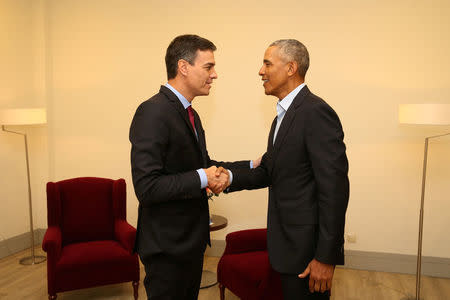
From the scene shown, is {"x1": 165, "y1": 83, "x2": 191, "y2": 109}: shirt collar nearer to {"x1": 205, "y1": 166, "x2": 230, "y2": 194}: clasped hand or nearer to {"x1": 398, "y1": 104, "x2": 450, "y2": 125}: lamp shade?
{"x1": 205, "y1": 166, "x2": 230, "y2": 194}: clasped hand

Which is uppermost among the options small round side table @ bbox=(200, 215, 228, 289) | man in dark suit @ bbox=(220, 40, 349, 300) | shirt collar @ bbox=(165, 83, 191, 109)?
shirt collar @ bbox=(165, 83, 191, 109)

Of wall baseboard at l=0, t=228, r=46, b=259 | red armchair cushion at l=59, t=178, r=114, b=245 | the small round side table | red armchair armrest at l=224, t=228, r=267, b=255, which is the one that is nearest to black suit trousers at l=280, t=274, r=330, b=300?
red armchair armrest at l=224, t=228, r=267, b=255

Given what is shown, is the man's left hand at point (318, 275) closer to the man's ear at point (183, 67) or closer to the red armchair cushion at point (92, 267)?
the man's ear at point (183, 67)

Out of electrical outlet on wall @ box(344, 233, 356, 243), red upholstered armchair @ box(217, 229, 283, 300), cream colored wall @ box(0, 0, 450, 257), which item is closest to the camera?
red upholstered armchair @ box(217, 229, 283, 300)

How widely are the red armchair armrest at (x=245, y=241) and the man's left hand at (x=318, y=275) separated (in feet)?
5.03

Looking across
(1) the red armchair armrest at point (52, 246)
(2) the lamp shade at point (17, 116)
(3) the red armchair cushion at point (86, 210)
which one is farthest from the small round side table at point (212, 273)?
(2) the lamp shade at point (17, 116)

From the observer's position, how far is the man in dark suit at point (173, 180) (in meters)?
1.87

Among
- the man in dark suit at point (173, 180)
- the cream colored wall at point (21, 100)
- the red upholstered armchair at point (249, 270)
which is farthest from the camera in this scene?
the cream colored wall at point (21, 100)

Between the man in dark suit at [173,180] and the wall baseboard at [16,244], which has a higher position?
the man in dark suit at [173,180]

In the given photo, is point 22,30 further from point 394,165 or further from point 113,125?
point 394,165

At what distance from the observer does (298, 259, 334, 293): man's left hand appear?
1.94 m

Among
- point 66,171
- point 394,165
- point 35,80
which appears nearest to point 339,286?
point 394,165

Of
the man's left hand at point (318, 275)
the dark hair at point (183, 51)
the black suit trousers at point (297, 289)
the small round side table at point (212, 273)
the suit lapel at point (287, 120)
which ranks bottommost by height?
the small round side table at point (212, 273)

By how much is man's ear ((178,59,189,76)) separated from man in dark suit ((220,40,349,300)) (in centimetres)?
53
